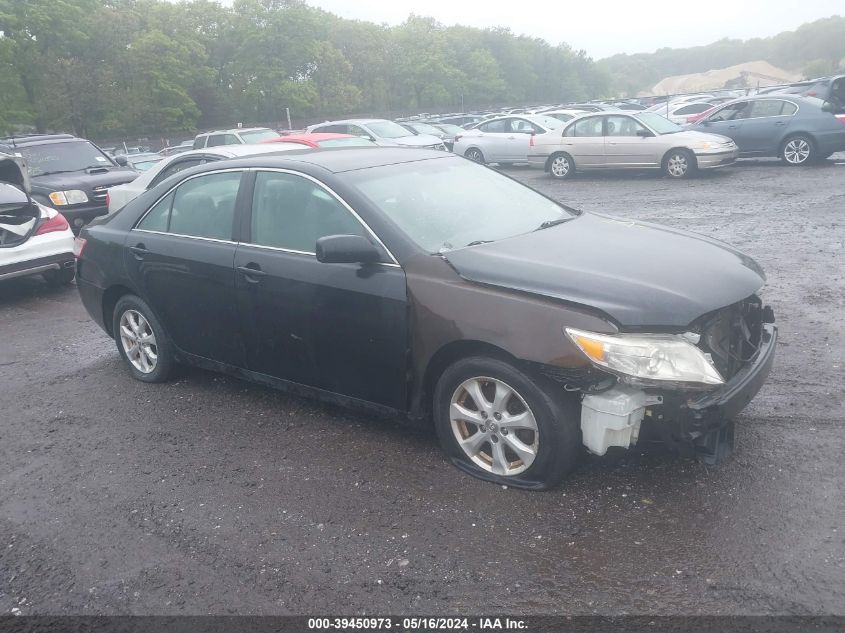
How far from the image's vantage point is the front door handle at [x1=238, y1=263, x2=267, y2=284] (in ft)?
15.3

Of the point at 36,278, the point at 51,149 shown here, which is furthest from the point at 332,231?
the point at 51,149

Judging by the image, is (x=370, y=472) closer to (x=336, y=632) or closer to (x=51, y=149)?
(x=336, y=632)

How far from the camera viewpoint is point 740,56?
517 feet

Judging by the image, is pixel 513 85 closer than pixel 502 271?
No

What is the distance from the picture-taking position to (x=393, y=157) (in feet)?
16.7

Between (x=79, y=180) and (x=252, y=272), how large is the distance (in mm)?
8978

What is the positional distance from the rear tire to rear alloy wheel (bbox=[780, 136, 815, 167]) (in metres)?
14.4

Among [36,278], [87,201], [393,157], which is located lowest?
[36,278]

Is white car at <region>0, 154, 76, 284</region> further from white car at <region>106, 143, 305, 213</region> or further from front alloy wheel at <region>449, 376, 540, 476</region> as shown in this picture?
front alloy wheel at <region>449, 376, 540, 476</region>

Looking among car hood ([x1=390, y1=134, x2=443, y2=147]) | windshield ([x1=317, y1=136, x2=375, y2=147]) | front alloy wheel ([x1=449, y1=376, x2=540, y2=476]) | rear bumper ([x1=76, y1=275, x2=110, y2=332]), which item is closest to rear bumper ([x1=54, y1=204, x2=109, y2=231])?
windshield ([x1=317, y1=136, x2=375, y2=147])

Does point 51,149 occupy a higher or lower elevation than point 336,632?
higher

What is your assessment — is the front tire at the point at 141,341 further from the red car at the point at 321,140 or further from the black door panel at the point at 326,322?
the red car at the point at 321,140

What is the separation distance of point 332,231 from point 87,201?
29.9 feet

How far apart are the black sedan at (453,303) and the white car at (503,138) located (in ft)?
51.6
